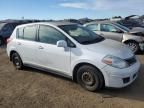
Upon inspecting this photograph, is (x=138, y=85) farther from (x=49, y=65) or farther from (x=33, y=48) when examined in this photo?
(x=33, y=48)

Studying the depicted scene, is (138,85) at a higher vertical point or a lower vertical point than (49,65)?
lower

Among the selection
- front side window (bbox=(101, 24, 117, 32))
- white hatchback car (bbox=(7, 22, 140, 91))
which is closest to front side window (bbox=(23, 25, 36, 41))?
white hatchback car (bbox=(7, 22, 140, 91))

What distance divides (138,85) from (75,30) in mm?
2282

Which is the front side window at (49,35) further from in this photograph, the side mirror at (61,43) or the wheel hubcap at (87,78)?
the wheel hubcap at (87,78)

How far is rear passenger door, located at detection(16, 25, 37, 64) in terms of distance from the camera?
6078 mm

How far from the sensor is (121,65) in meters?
4.51

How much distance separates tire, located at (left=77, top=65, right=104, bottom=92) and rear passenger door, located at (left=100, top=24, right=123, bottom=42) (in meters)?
4.86

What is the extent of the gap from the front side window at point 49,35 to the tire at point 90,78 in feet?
3.42

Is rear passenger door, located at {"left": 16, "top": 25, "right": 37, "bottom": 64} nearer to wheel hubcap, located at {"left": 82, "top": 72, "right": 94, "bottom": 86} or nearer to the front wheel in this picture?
the front wheel

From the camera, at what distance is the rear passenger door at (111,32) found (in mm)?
9289

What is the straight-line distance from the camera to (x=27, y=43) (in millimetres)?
6238

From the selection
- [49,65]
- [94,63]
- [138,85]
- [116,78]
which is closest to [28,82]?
[49,65]

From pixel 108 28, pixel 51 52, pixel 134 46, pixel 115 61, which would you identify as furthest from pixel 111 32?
pixel 115 61

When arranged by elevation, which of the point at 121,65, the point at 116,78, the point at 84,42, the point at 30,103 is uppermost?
the point at 84,42
